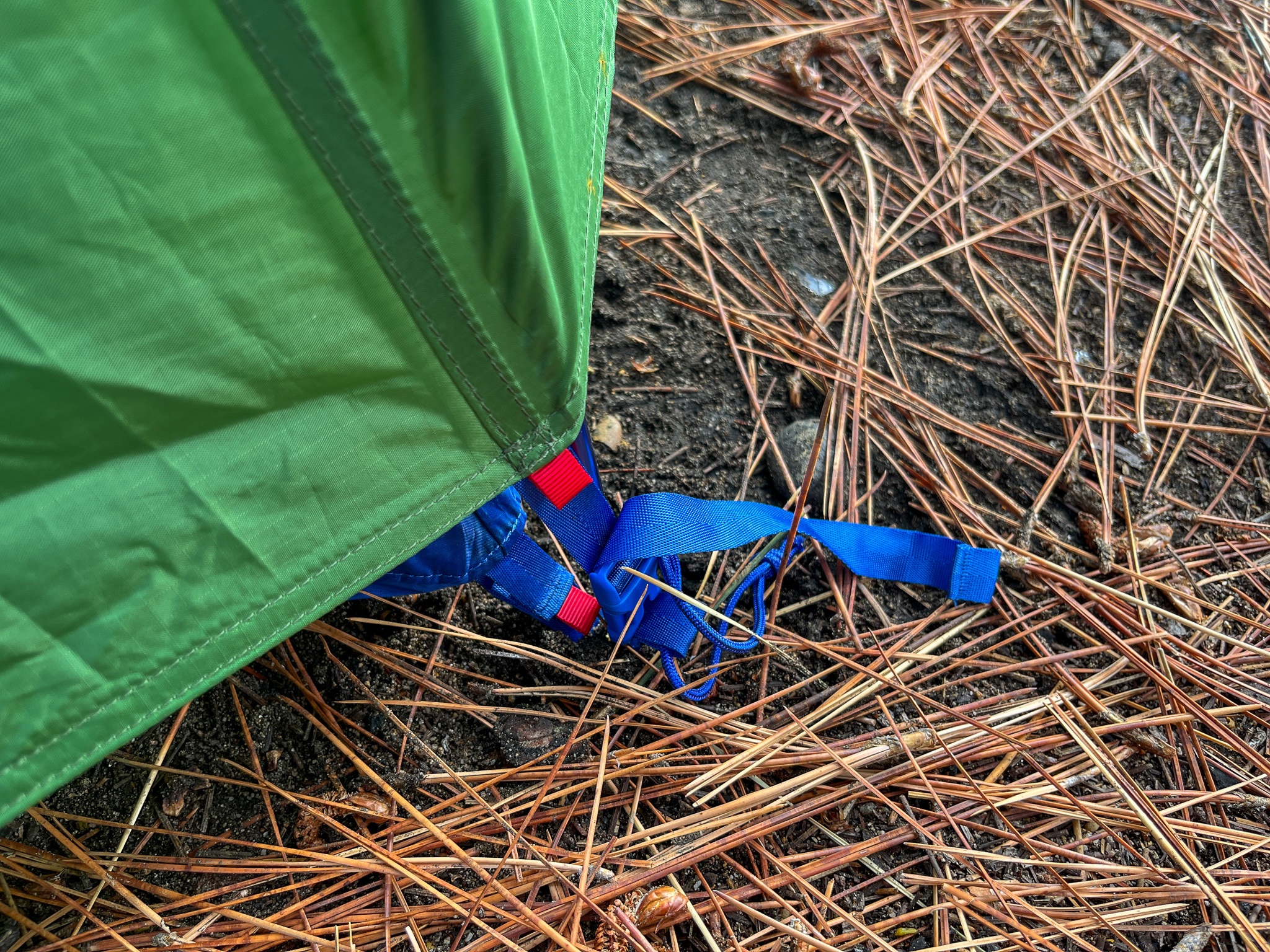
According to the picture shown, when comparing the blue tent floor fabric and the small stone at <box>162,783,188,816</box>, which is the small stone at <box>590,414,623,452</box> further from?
the small stone at <box>162,783,188,816</box>

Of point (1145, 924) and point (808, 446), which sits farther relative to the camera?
point (808, 446)

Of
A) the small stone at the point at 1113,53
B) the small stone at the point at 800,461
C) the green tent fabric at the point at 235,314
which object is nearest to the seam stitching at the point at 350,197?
the green tent fabric at the point at 235,314

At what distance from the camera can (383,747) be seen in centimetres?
97

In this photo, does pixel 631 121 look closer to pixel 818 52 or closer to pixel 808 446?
pixel 818 52

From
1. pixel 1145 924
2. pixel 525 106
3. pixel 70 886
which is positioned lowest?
pixel 1145 924

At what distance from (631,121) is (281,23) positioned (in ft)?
3.64

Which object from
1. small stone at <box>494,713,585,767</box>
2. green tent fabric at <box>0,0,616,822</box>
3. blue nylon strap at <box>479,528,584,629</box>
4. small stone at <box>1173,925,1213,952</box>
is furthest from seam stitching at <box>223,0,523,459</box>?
small stone at <box>1173,925,1213,952</box>

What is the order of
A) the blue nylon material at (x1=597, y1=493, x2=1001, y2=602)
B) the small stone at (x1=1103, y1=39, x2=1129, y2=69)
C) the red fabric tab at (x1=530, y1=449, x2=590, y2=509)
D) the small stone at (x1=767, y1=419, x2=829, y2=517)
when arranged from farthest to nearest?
the small stone at (x1=1103, y1=39, x2=1129, y2=69), the small stone at (x1=767, y1=419, x2=829, y2=517), the blue nylon material at (x1=597, y1=493, x2=1001, y2=602), the red fabric tab at (x1=530, y1=449, x2=590, y2=509)

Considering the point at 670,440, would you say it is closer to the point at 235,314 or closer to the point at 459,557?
the point at 459,557

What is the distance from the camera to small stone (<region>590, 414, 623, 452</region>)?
1.22 m

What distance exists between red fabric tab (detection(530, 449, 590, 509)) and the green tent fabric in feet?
0.60

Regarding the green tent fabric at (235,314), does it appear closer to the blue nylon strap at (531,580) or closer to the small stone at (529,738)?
the blue nylon strap at (531,580)

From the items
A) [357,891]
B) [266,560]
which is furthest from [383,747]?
[266,560]

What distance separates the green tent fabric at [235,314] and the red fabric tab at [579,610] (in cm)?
31
